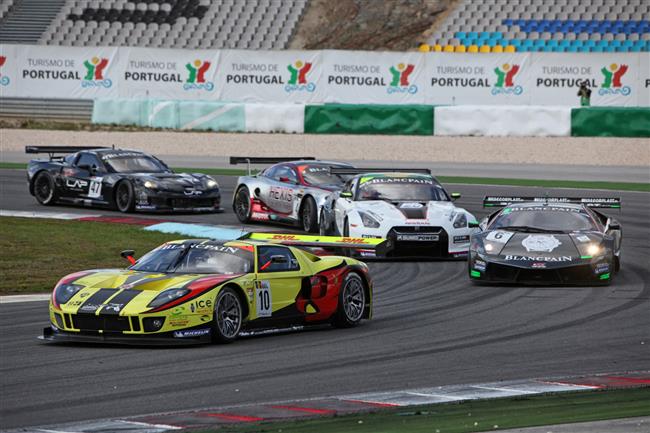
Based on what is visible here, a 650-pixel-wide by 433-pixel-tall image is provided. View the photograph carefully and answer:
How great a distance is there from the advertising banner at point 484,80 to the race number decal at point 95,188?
16.8m

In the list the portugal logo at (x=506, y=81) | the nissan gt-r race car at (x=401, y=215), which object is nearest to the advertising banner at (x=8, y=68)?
the portugal logo at (x=506, y=81)

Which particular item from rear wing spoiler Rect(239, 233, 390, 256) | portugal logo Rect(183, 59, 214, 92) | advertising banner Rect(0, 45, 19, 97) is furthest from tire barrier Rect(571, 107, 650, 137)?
rear wing spoiler Rect(239, 233, 390, 256)

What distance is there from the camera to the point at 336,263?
14.0 metres

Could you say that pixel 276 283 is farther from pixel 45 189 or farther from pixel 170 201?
pixel 45 189

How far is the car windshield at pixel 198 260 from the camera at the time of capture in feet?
42.2

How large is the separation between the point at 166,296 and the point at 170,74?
31976 mm

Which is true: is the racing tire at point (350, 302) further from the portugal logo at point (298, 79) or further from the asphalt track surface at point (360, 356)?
the portugal logo at point (298, 79)

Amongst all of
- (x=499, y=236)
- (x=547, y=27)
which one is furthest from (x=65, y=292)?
(x=547, y=27)

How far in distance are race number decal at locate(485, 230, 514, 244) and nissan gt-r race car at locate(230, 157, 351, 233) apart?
18.5 ft

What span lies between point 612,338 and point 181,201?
47.2 feet

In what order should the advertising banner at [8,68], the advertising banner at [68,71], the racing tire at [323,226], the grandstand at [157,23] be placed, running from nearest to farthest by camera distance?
the racing tire at [323,226]
the advertising banner at [68,71]
the advertising banner at [8,68]
the grandstand at [157,23]

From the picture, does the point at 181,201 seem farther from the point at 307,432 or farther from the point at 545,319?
the point at 307,432

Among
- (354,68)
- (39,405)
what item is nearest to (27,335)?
(39,405)

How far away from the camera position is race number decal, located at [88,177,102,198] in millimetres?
26469
